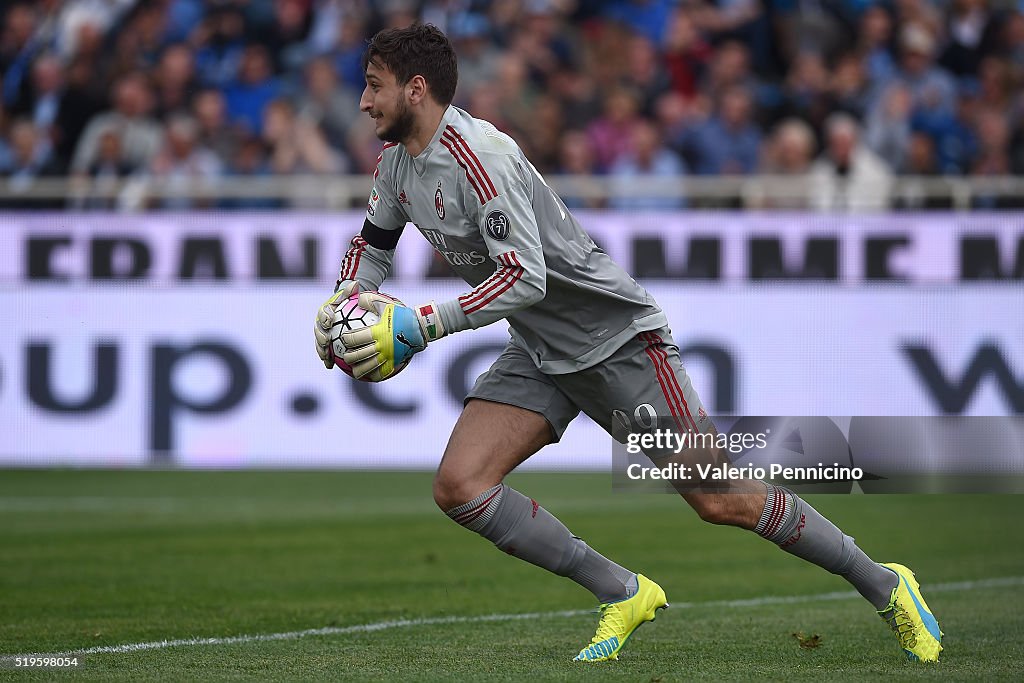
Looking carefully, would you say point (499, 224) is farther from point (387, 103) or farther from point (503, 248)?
point (387, 103)

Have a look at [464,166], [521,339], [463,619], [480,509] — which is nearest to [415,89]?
[464,166]

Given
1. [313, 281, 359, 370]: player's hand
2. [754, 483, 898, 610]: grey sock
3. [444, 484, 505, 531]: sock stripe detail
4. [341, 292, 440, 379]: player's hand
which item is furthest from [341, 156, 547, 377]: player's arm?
[754, 483, 898, 610]: grey sock

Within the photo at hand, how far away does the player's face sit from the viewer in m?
5.52

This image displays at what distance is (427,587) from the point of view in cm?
796

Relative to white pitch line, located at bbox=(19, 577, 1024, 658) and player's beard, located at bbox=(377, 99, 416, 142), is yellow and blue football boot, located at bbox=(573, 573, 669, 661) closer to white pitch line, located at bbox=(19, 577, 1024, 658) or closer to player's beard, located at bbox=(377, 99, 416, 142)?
white pitch line, located at bbox=(19, 577, 1024, 658)

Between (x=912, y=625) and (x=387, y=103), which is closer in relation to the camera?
(x=387, y=103)

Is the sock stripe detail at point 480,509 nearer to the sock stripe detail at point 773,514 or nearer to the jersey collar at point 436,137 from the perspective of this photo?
the sock stripe detail at point 773,514

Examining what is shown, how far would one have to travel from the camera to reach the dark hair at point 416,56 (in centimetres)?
550

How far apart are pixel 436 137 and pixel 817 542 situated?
2.07 meters

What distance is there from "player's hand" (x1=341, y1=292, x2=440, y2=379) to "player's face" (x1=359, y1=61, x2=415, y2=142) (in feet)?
2.12

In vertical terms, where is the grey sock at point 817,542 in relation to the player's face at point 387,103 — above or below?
below

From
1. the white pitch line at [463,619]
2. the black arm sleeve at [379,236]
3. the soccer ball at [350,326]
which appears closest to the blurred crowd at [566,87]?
the white pitch line at [463,619]

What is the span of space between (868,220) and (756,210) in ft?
2.96

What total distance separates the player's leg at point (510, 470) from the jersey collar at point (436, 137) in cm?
90
